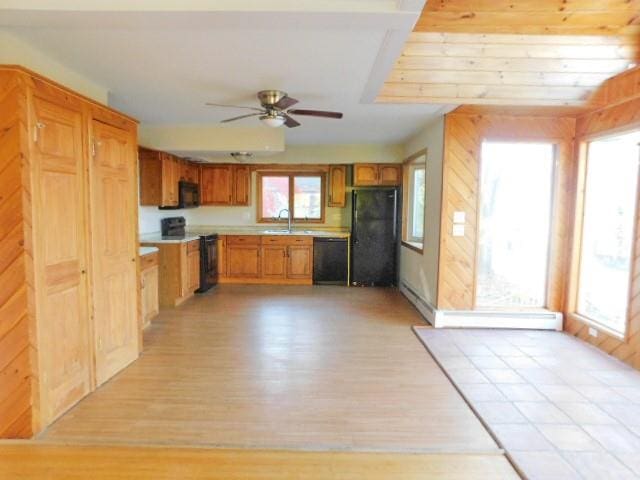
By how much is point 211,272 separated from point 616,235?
538 cm

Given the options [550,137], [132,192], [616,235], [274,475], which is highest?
[550,137]

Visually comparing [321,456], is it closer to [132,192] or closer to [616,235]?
[132,192]

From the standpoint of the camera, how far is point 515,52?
3.34 meters

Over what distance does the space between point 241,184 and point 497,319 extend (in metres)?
4.74

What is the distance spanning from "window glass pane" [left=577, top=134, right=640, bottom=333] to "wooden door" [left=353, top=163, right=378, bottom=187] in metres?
3.11

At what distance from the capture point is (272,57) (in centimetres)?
279

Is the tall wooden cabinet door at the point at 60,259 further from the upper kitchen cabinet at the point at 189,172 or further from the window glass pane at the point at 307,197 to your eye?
the window glass pane at the point at 307,197

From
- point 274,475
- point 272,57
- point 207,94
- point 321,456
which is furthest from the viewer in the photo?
point 207,94

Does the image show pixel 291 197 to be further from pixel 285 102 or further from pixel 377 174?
pixel 285 102

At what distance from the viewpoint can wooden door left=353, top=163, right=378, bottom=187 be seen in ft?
21.6

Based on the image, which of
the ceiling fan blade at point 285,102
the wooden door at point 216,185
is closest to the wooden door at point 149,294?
the ceiling fan blade at point 285,102

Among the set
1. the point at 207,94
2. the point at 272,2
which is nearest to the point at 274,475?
the point at 272,2

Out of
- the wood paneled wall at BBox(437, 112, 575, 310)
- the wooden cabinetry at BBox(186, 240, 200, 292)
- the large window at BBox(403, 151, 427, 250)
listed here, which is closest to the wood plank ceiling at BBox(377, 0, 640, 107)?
the wood paneled wall at BBox(437, 112, 575, 310)

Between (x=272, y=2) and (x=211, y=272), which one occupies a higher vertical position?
(x=272, y=2)
